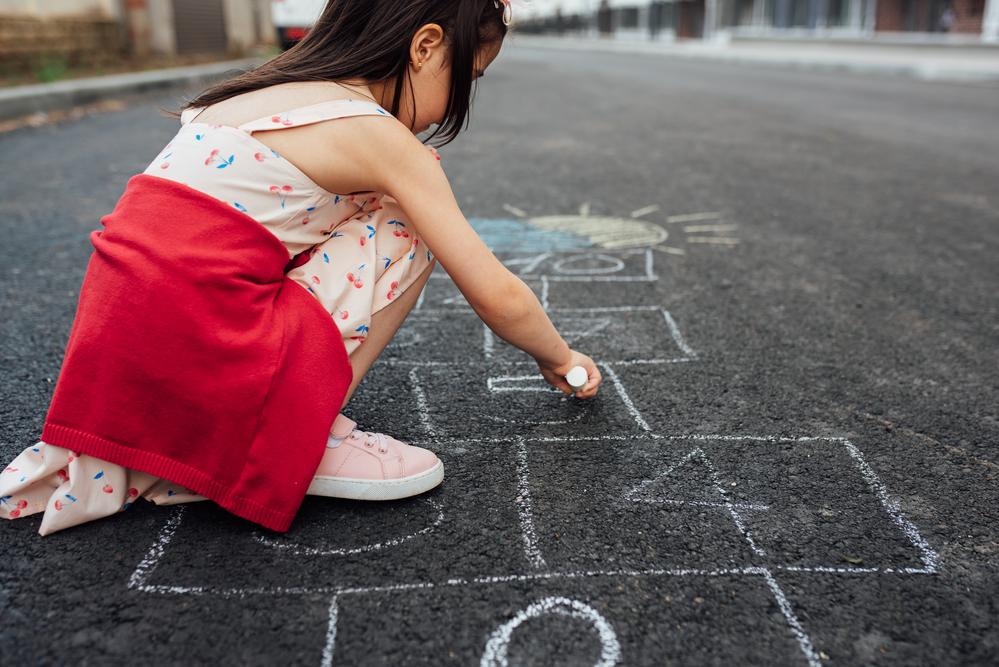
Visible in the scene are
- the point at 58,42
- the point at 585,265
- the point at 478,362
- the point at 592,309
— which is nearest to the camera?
the point at 478,362

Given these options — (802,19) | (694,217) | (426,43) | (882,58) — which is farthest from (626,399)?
(802,19)

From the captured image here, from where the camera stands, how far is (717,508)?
1660 mm

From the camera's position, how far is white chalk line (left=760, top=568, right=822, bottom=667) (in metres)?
1.29

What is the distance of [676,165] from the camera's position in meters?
5.23

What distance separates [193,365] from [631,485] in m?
0.86

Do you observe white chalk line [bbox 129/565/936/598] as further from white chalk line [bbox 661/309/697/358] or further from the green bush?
the green bush

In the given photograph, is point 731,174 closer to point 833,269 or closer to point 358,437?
point 833,269

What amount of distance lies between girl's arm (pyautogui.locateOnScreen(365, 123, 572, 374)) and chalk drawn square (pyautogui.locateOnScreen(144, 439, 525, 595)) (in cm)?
35

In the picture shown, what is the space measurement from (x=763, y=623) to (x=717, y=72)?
48.3 feet

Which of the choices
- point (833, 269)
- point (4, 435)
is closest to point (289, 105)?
point (4, 435)

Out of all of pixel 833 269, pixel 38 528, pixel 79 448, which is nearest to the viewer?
pixel 79 448

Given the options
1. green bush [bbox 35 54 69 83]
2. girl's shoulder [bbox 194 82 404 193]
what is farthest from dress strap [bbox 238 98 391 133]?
green bush [bbox 35 54 69 83]

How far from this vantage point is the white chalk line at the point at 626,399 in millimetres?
1994

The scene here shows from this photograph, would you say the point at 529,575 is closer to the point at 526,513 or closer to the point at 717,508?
the point at 526,513
